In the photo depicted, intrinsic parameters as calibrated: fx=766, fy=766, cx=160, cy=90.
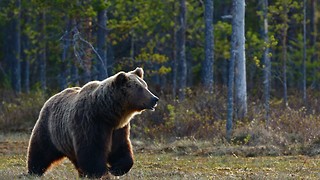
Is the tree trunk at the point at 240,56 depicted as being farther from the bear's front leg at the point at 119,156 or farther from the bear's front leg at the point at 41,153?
the bear's front leg at the point at 119,156

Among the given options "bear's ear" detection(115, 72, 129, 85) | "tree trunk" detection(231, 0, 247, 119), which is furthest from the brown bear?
"tree trunk" detection(231, 0, 247, 119)

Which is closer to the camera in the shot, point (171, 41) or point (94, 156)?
point (94, 156)

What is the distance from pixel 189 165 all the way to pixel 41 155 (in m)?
3.45

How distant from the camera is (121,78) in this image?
36.6 feet

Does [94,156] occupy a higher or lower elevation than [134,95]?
lower

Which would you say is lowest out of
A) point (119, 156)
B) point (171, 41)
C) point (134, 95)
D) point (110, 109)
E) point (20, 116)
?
point (20, 116)

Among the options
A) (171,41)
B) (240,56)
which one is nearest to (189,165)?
(240,56)

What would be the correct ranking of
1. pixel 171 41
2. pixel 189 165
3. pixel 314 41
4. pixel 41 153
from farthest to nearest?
1. pixel 314 41
2. pixel 171 41
3. pixel 189 165
4. pixel 41 153

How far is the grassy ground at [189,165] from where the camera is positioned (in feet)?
39.7

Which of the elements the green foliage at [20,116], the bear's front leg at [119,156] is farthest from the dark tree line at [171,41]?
the bear's front leg at [119,156]

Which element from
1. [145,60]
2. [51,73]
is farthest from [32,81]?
[145,60]

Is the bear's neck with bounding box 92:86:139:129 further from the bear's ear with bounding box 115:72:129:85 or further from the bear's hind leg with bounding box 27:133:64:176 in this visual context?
the bear's hind leg with bounding box 27:133:64:176

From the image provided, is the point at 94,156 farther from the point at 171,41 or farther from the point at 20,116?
the point at 171,41

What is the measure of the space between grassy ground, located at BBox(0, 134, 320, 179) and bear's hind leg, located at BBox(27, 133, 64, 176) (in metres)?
0.16
